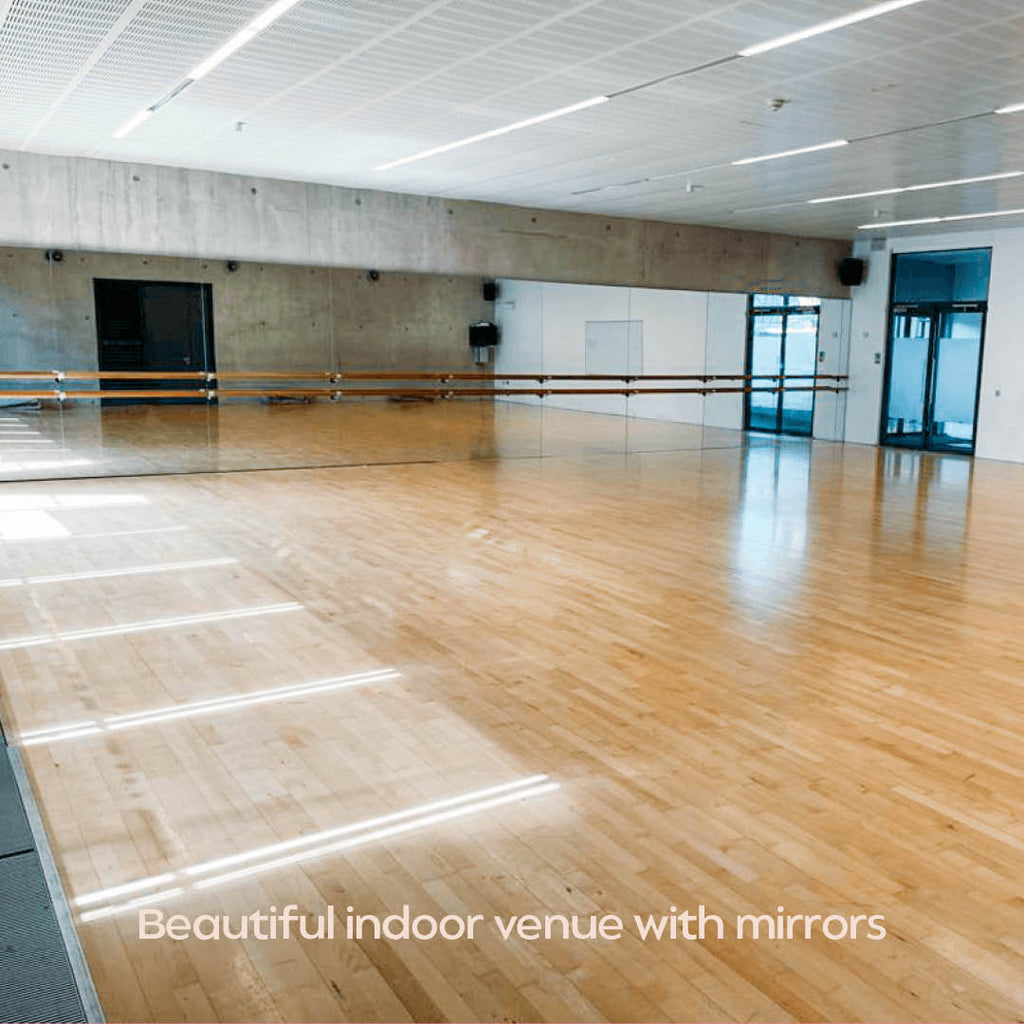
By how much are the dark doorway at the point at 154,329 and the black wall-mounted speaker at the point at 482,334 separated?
3.59m

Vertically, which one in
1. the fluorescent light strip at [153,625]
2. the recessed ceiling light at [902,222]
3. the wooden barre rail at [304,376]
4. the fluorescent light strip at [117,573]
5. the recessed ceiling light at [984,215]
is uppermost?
the recessed ceiling light at [902,222]

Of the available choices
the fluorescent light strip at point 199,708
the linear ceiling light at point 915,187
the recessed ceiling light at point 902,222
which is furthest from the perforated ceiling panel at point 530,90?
the fluorescent light strip at point 199,708

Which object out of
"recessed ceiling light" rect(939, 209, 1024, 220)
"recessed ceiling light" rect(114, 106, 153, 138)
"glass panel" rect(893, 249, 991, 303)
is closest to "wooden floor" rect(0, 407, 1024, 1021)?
"recessed ceiling light" rect(114, 106, 153, 138)

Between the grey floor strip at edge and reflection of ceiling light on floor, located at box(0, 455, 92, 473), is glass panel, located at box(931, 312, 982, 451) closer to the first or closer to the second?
reflection of ceiling light on floor, located at box(0, 455, 92, 473)

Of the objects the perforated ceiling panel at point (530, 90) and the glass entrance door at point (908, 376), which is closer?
the perforated ceiling panel at point (530, 90)

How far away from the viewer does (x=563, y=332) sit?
14.4m

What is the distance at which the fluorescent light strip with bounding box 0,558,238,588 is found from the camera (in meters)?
6.34

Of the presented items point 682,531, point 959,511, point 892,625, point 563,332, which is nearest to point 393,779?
point 892,625

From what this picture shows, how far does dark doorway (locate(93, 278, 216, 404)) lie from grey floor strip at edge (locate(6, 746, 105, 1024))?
858cm

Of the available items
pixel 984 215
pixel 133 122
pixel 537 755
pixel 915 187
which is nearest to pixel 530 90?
pixel 133 122

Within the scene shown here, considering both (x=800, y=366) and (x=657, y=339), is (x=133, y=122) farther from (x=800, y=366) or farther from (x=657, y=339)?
(x=800, y=366)

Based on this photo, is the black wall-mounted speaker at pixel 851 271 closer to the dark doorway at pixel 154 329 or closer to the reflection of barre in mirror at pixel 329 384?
the reflection of barre in mirror at pixel 329 384

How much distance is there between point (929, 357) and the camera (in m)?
16.0

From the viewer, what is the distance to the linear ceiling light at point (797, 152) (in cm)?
901
